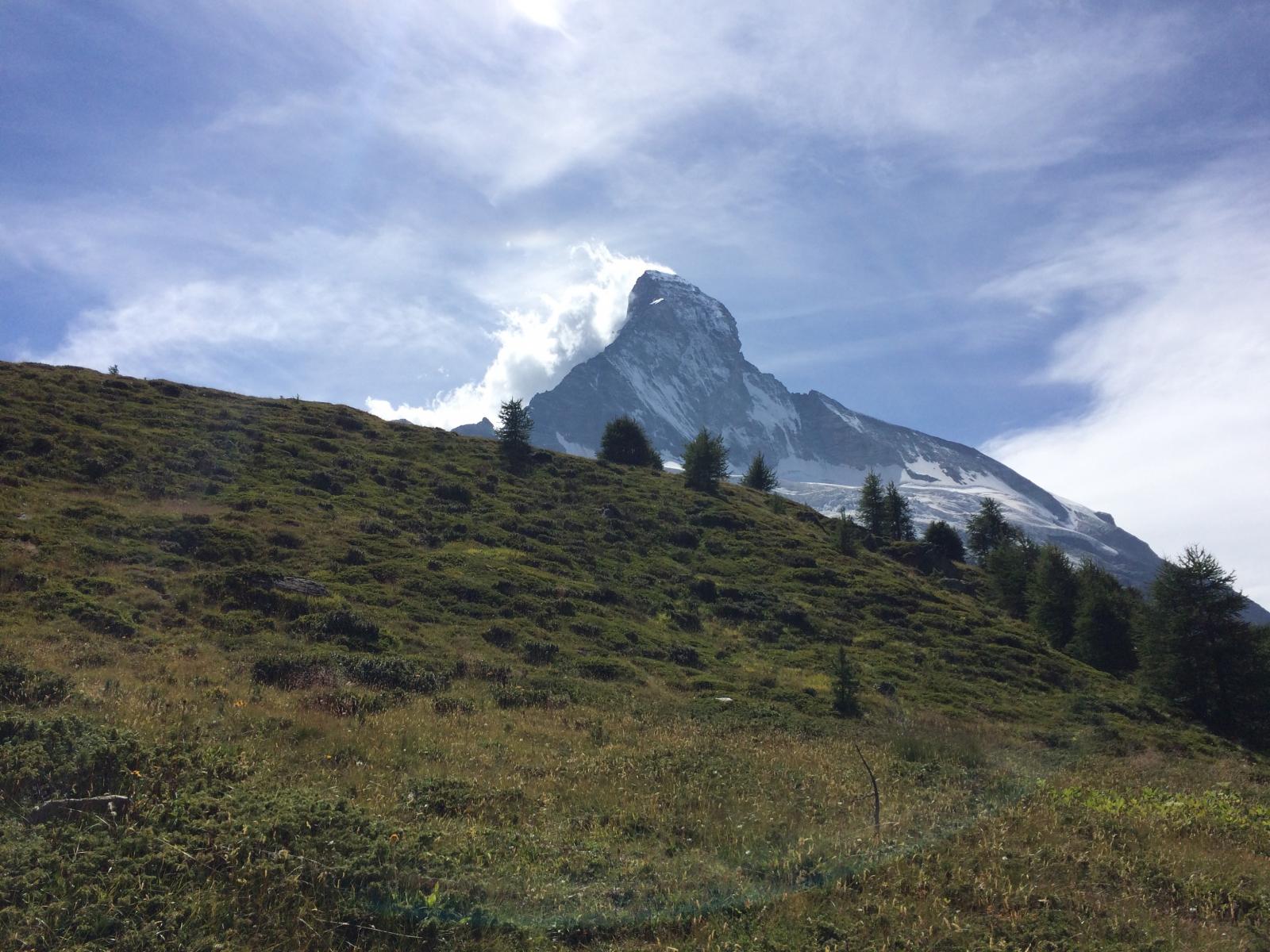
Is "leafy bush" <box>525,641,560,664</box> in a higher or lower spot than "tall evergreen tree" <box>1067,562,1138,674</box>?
lower

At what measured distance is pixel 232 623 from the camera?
20562 mm

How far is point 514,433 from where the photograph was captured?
61.2 metres

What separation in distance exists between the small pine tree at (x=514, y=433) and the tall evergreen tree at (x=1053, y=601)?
40.0 metres

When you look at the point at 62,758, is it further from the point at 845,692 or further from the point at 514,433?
the point at 514,433

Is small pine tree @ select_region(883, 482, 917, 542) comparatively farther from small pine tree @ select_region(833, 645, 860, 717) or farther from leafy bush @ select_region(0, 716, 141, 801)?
leafy bush @ select_region(0, 716, 141, 801)

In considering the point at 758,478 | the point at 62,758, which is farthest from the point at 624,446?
the point at 62,758

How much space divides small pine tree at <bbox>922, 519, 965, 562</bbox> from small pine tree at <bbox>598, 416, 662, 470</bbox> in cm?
2850

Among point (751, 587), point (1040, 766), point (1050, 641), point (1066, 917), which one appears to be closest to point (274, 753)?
point (1066, 917)

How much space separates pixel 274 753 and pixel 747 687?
18.1 metres

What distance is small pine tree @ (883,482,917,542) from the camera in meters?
78.3

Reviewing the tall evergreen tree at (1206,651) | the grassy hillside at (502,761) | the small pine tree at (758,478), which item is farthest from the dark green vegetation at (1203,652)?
the small pine tree at (758,478)

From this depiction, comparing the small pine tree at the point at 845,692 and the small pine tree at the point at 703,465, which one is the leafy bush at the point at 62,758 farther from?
the small pine tree at the point at 703,465

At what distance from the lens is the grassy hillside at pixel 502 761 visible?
21.8 ft

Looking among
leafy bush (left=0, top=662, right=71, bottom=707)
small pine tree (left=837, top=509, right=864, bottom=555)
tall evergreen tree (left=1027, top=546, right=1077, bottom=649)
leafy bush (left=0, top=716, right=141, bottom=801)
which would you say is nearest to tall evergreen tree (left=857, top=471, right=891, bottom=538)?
small pine tree (left=837, top=509, right=864, bottom=555)
